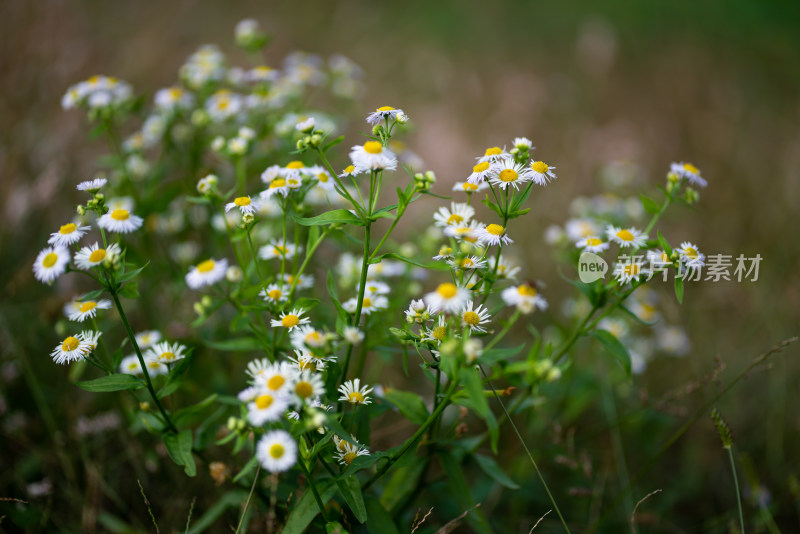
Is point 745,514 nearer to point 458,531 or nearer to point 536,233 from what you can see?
point 458,531

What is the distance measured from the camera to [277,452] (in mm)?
1271

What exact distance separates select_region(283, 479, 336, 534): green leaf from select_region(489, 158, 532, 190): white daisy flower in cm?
99

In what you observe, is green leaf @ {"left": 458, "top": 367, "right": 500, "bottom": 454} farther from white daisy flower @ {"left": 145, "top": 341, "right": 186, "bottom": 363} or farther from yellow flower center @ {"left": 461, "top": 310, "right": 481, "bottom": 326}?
white daisy flower @ {"left": 145, "top": 341, "right": 186, "bottom": 363}

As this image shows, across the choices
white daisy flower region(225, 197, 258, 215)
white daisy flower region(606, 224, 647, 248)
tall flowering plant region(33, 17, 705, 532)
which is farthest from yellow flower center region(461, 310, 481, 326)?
white daisy flower region(225, 197, 258, 215)

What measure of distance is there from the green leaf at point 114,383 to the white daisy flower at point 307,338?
48 centimetres

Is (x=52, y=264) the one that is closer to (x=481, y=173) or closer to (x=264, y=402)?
(x=264, y=402)

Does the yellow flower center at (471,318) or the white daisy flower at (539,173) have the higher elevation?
the white daisy flower at (539,173)

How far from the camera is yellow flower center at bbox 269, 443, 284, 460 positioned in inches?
49.9

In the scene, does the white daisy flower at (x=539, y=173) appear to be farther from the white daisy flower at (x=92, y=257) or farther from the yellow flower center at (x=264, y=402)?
the white daisy flower at (x=92, y=257)

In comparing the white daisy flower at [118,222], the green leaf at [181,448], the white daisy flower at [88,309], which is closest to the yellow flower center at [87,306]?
the white daisy flower at [88,309]

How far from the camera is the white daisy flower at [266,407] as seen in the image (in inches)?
49.4

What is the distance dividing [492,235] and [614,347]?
539 millimetres

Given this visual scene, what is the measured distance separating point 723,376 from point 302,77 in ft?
9.51

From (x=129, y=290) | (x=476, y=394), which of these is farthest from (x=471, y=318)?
(x=129, y=290)
